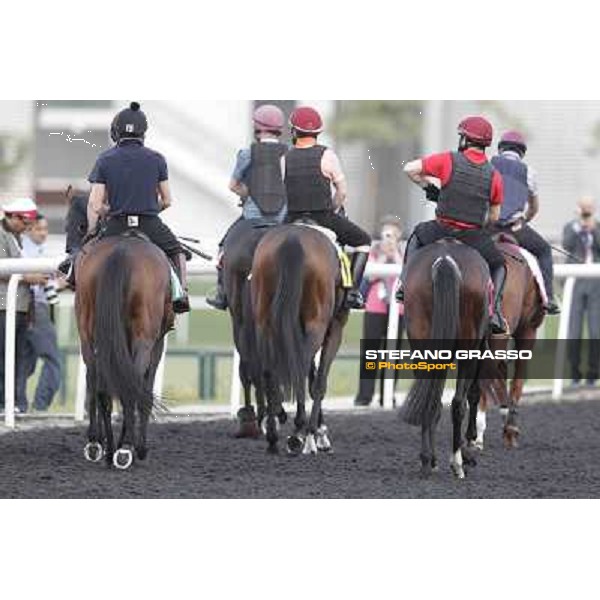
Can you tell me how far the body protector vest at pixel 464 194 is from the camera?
11906 mm

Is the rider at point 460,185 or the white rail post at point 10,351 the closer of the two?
the rider at point 460,185

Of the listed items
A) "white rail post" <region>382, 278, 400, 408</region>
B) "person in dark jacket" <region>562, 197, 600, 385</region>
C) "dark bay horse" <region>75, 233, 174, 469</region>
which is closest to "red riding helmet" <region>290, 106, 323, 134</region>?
"dark bay horse" <region>75, 233, 174, 469</region>

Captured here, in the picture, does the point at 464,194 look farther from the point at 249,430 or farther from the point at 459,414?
the point at 249,430

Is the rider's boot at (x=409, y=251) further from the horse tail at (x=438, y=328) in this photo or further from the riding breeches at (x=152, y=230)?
the riding breeches at (x=152, y=230)

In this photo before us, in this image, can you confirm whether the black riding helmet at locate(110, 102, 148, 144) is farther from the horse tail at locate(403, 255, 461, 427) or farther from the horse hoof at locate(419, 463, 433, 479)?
the horse hoof at locate(419, 463, 433, 479)

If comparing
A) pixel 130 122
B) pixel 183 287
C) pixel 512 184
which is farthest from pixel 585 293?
pixel 130 122

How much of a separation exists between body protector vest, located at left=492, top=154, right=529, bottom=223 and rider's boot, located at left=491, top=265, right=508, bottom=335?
3.80 ft

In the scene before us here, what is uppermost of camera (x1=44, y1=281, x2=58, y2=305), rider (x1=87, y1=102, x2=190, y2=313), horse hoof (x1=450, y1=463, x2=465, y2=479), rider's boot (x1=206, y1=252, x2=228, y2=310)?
rider (x1=87, y1=102, x2=190, y2=313)

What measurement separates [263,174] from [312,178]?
884 millimetres

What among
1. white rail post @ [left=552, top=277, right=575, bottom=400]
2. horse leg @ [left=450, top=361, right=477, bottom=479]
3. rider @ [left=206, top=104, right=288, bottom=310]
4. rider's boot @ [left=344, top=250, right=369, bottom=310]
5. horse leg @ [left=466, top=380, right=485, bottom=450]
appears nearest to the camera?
horse leg @ [left=450, top=361, right=477, bottom=479]

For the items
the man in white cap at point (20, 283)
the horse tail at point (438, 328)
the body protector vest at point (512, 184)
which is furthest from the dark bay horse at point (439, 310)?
the man in white cap at point (20, 283)

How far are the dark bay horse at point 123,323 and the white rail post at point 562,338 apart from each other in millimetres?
5688

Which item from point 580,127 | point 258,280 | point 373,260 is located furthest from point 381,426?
point 580,127

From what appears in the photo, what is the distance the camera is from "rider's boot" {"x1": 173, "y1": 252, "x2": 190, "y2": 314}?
1207 cm
